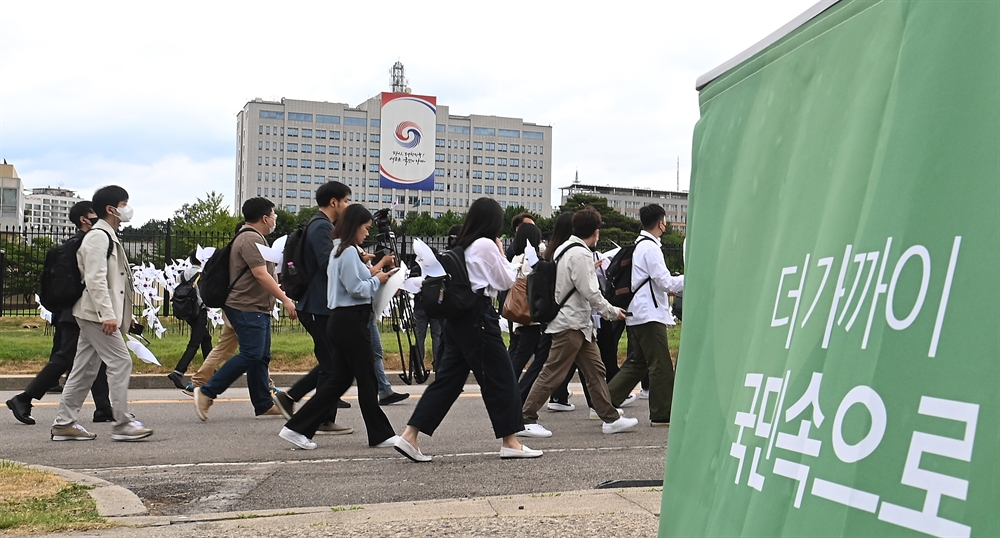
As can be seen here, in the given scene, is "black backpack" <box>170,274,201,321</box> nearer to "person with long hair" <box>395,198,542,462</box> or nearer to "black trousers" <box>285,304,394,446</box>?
"black trousers" <box>285,304,394,446</box>

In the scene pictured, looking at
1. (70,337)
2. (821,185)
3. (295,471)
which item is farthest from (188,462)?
(821,185)

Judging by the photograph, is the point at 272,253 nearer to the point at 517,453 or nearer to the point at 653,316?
the point at 517,453

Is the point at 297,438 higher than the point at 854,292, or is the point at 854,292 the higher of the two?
the point at 854,292

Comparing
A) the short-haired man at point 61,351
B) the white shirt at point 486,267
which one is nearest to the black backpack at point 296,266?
the short-haired man at point 61,351

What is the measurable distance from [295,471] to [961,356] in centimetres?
577

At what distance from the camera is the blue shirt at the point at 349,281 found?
682 centimetres

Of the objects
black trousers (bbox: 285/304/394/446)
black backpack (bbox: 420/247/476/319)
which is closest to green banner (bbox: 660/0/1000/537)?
black backpack (bbox: 420/247/476/319)

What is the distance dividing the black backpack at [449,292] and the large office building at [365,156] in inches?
6198

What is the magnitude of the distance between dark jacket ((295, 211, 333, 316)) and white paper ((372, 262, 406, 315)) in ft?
2.42

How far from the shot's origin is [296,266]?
25.7 feet

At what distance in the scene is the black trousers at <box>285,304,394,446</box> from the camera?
22.8 feet

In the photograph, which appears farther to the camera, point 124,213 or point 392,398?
point 392,398

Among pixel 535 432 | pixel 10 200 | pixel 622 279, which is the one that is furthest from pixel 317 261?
pixel 10 200

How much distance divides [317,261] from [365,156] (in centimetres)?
17856
